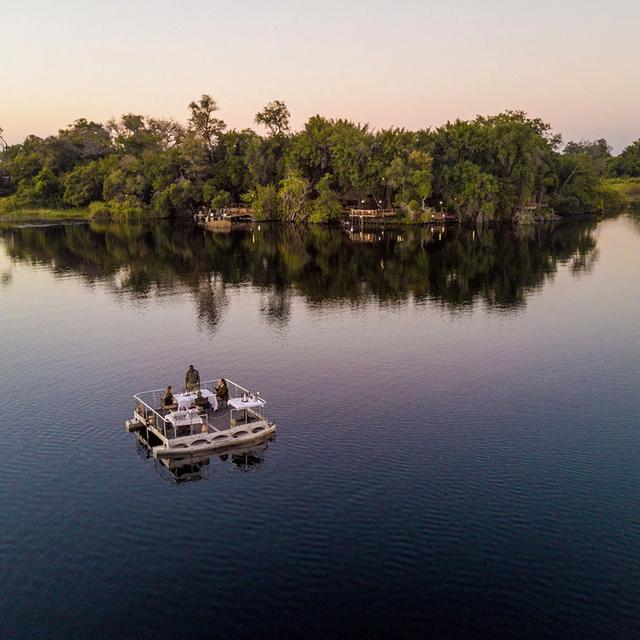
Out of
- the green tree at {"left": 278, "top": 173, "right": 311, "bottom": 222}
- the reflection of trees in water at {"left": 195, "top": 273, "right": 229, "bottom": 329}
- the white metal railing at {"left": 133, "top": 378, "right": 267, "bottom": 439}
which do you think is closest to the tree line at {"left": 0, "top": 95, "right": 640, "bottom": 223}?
the green tree at {"left": 278, "top": 173, "right": 311, "bottom": 222}

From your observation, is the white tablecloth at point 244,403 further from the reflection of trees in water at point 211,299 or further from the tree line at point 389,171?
the tree line at point 389,171

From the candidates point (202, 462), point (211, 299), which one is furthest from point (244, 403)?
point (211, 299)

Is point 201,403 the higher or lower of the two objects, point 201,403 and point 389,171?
the lower

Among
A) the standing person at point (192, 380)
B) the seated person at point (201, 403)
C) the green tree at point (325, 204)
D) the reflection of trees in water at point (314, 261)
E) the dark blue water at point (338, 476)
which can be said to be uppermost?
the green tree at point (325, 204)

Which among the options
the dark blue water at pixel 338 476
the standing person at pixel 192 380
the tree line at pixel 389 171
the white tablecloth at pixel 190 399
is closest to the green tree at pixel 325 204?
the tree line at pixel 389 171

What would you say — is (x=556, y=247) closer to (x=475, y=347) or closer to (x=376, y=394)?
(x=475, y=347)

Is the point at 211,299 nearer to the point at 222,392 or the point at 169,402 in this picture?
the point at 222,392
